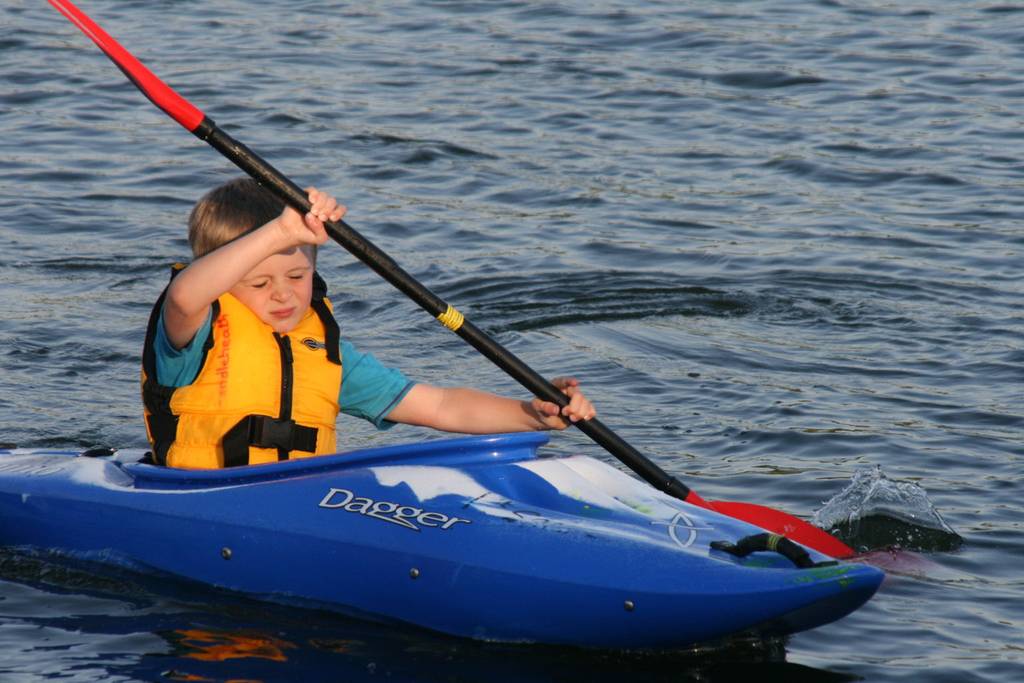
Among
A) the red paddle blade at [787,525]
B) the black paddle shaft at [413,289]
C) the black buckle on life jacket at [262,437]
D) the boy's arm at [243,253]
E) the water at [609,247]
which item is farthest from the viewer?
the red paddle blade at [787,525]

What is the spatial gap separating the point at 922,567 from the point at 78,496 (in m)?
2.48

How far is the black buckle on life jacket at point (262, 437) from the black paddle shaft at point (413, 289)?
50 cm

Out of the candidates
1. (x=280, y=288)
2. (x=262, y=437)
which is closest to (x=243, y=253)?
(x=280, y=288)

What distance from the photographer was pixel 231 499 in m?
4.48

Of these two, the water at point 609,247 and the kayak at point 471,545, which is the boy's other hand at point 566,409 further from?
the water at point 609,247

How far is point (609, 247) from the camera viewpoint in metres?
8.40

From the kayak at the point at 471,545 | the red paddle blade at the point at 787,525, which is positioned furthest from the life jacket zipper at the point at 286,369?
the red paddle blade at the point at 787,525

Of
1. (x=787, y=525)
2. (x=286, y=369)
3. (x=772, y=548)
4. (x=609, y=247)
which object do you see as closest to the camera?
(x=772, y=548)

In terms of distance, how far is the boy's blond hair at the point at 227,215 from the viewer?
4504mm

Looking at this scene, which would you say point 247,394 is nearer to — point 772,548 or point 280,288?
point 280,288

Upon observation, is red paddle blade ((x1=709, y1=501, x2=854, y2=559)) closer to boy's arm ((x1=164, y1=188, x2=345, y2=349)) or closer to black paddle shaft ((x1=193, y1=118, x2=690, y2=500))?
black paddle shaft ((x1=193, y1=118, x2=690, y2=500))

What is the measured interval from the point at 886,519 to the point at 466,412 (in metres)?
1.37

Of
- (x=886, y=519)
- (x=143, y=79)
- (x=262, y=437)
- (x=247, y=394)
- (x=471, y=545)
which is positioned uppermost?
(x=143, y=79)

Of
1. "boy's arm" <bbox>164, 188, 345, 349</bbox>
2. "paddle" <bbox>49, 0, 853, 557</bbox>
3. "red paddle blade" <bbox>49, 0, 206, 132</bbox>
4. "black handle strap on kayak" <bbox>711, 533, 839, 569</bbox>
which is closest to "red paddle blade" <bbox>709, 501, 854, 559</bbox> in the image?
"paddle" <bbox>49, 0, 853, 557</bbox>
